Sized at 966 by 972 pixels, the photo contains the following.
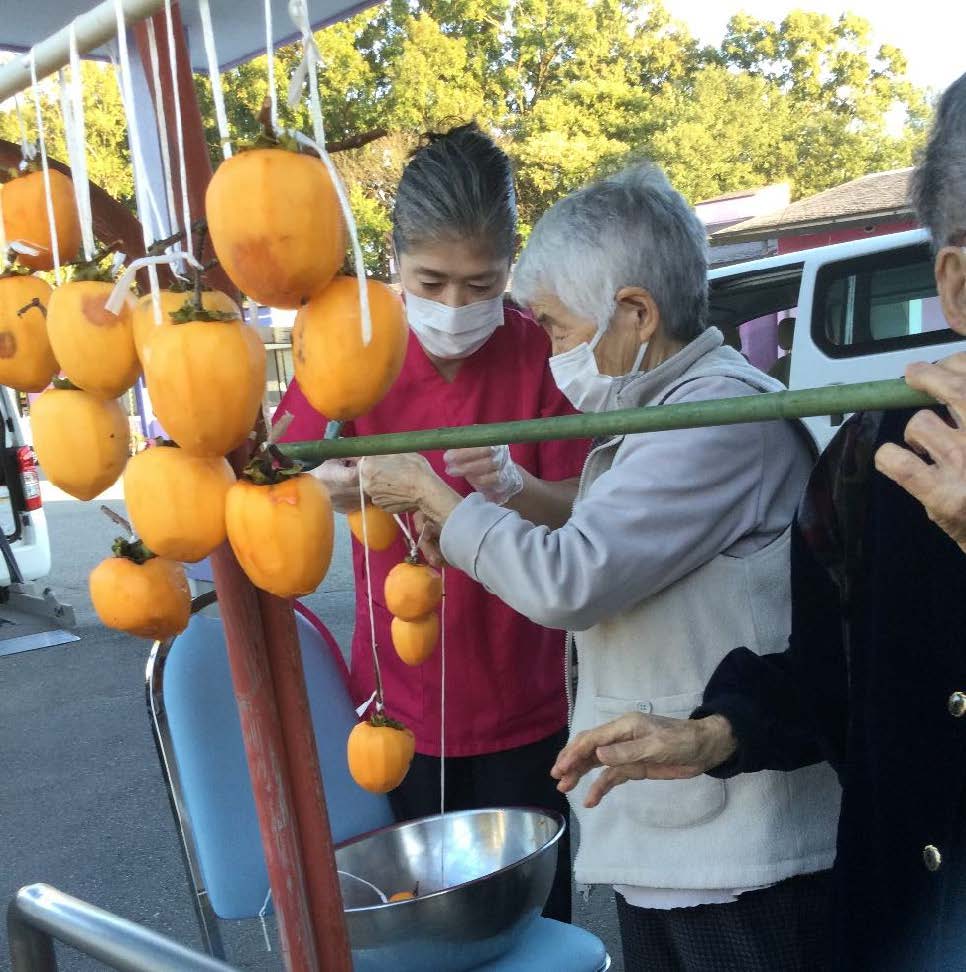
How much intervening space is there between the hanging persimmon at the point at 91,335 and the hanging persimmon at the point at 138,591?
173 millimetres

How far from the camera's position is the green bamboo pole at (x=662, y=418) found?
27.6 inches

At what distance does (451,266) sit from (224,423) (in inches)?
44.2

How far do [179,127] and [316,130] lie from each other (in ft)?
0.46

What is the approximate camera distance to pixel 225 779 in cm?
168

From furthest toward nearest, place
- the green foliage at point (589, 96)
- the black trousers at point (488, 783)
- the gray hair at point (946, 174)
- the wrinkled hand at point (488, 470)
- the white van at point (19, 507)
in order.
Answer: the green foliage at point (589, 96) → the white van at point (19, 507) → the black trousers at point (488, 783) → the wrinkled hand at point (488, 470) → the gray hair at point (946, 174)

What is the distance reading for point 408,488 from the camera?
61.3 inches

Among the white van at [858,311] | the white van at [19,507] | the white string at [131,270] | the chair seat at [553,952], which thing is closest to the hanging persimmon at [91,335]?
the white string at [131,270]

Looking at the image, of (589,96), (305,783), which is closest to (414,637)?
(305,783)

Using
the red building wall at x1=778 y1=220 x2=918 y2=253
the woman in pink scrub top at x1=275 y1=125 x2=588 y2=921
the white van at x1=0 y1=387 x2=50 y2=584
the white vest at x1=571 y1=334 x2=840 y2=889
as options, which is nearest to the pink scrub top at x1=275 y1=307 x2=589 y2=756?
the woman in pink scrub top at x1=275 y1=125 x2=588 y2=921

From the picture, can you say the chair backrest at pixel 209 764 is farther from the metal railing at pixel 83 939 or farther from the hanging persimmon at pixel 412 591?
the metal railing at pixel 83 939

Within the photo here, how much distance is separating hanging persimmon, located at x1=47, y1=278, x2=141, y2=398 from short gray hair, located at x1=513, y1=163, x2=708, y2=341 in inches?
33.6

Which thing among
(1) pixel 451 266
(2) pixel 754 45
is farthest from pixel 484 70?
(1) pixel 451 266

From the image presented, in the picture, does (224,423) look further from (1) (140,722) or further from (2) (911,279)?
(2) (911,279)

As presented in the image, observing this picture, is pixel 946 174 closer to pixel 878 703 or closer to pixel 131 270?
pixel 878 703
